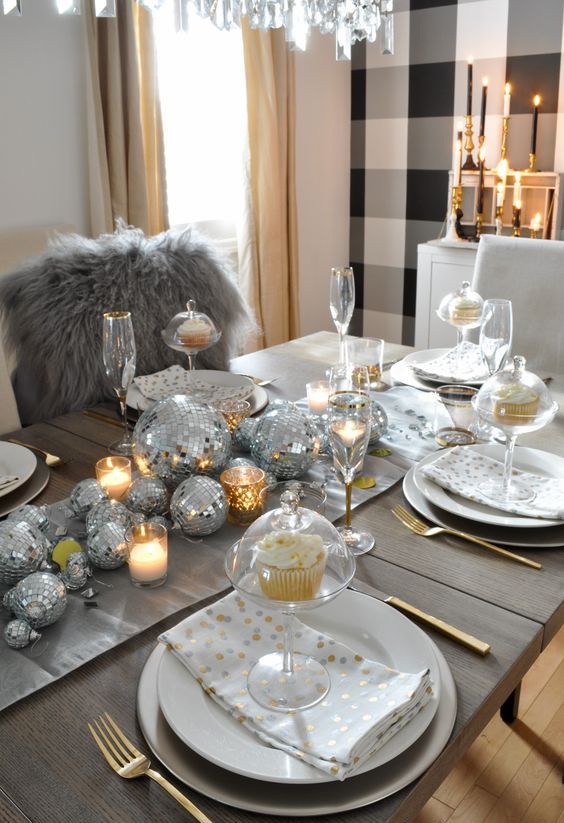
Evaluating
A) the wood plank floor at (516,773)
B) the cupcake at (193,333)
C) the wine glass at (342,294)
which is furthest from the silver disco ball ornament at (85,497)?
the wood plank floor at (516,773)

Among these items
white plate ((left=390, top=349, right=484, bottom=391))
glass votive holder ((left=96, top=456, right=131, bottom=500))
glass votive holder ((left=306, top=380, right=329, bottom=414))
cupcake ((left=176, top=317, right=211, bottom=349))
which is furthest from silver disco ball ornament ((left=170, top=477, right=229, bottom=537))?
white plate ((left=390, top=349, right=484, bottom=391))

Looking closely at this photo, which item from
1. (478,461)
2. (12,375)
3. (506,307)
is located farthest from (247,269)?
(478,461)

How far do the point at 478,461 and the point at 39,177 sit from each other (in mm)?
2167

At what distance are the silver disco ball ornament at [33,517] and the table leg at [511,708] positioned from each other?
45.4 inches

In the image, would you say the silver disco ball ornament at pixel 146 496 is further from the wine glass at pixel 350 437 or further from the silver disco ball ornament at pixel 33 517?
the wine glass at pixel 350 437

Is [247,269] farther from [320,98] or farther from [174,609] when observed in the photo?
[174,609]

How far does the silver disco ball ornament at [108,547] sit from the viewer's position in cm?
101

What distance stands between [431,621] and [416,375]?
947 millimetres

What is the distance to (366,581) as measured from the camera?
3.26 feet

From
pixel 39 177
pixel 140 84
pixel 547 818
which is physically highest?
pixel 140 84

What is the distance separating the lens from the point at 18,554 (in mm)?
964


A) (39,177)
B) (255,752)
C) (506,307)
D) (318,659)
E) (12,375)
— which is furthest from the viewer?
(39,177)

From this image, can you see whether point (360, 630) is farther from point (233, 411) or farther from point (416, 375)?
point (416, 375)

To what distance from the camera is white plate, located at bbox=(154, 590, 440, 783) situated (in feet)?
2.26
